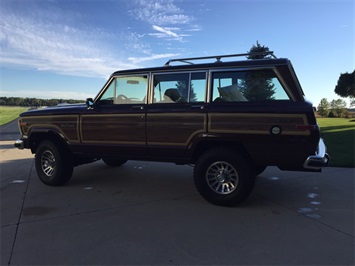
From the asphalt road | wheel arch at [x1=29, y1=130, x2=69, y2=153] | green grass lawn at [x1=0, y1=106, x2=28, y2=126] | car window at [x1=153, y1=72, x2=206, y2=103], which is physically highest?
car window at [x1=153, y1=72, x2=206, y2=103]

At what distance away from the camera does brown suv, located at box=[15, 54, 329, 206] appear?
399 cm

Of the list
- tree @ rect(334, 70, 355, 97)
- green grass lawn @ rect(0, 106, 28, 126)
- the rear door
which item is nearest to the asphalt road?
the rear door

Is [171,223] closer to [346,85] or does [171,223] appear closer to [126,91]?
[126,91]

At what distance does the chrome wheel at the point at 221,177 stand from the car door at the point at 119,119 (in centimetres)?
121

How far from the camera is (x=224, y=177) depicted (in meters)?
4.38

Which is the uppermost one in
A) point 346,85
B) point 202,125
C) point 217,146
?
point 346,85

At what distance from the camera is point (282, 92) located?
4043mm

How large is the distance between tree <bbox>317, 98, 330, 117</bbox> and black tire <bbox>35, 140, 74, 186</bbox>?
33.0 meters

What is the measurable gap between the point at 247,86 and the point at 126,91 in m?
2.09

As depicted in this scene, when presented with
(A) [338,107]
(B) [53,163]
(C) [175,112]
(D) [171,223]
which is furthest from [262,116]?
(A) [338,107]

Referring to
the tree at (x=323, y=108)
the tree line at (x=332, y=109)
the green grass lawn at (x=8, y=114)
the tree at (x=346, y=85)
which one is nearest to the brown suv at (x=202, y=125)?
the tree at (x=346, y=85)

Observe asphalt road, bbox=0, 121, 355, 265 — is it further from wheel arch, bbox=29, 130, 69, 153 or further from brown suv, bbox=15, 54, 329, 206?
wheel arch, bbox=29, 130, 69, 153

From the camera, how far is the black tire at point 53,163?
545 centimetres

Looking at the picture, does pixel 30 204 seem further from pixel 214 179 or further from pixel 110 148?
pixel 214 179
